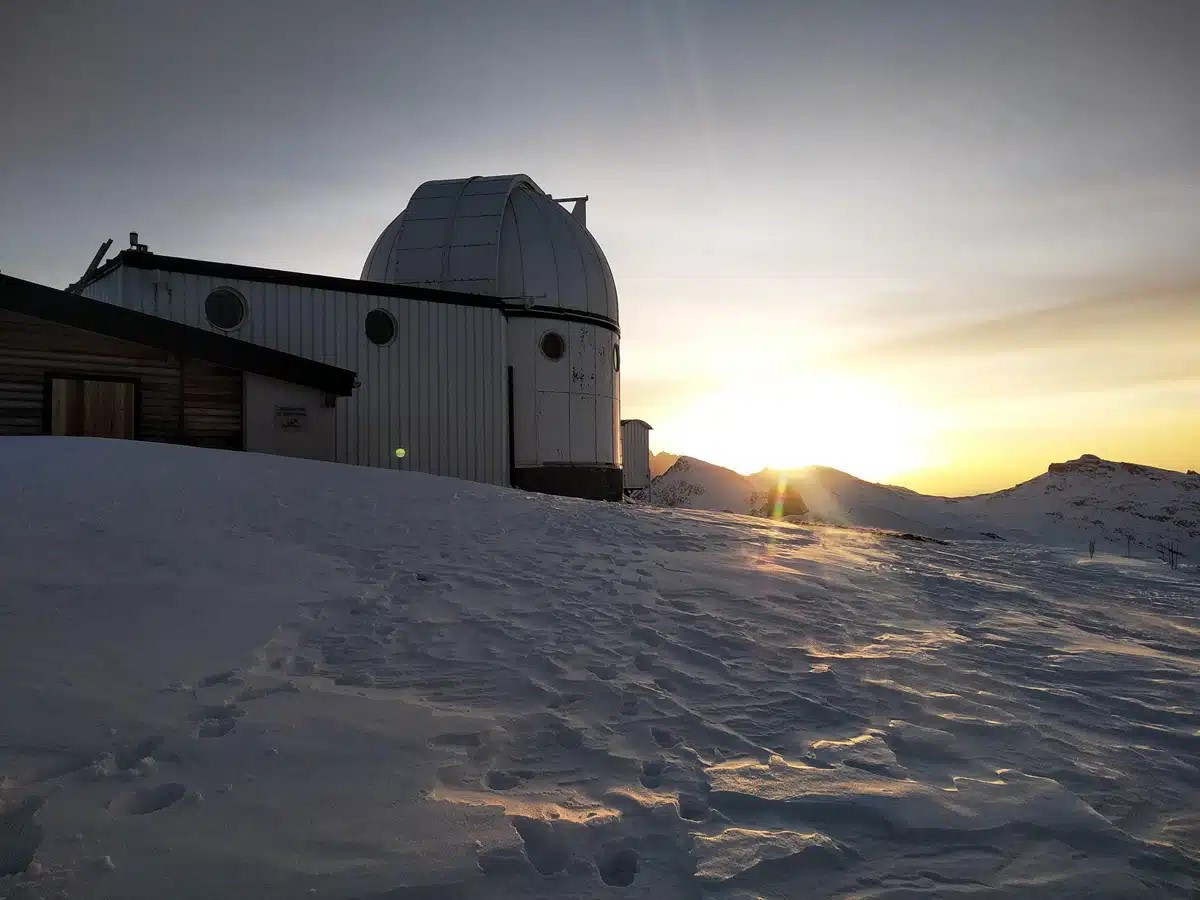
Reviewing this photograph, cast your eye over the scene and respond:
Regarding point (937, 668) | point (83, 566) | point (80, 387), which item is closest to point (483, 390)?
point (80, 387)

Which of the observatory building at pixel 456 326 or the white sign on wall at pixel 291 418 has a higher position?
the observatory building at pixel 456 326

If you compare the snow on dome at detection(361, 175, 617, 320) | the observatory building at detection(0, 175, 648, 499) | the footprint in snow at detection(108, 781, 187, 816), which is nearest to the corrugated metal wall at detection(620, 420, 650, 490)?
the observatory building at detection(0, 175, 648, 499)

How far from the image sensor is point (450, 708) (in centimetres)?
386

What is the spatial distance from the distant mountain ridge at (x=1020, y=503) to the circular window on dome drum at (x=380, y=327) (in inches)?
555

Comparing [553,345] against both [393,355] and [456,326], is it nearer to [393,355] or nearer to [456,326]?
[456,326]

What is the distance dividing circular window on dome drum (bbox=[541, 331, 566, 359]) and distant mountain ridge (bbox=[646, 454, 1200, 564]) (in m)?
9.92

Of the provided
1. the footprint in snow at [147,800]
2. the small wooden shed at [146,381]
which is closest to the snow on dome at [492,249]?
the small wooden shed at [146,381]

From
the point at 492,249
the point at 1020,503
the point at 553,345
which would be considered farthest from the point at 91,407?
the point at 1020,503

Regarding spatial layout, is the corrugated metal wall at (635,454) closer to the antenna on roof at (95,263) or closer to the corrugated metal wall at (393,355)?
the corrugated metal wall at (393,355)

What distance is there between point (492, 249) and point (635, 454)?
28.6 feet

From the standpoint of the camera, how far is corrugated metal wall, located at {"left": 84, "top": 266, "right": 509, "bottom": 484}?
46.4 feet

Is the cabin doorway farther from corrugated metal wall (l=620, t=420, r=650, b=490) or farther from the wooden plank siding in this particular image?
corrugated metal wall (l=620, t=420, r=650, b=490)

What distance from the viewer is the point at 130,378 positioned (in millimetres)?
12648

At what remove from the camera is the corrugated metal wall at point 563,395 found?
17906 mm
